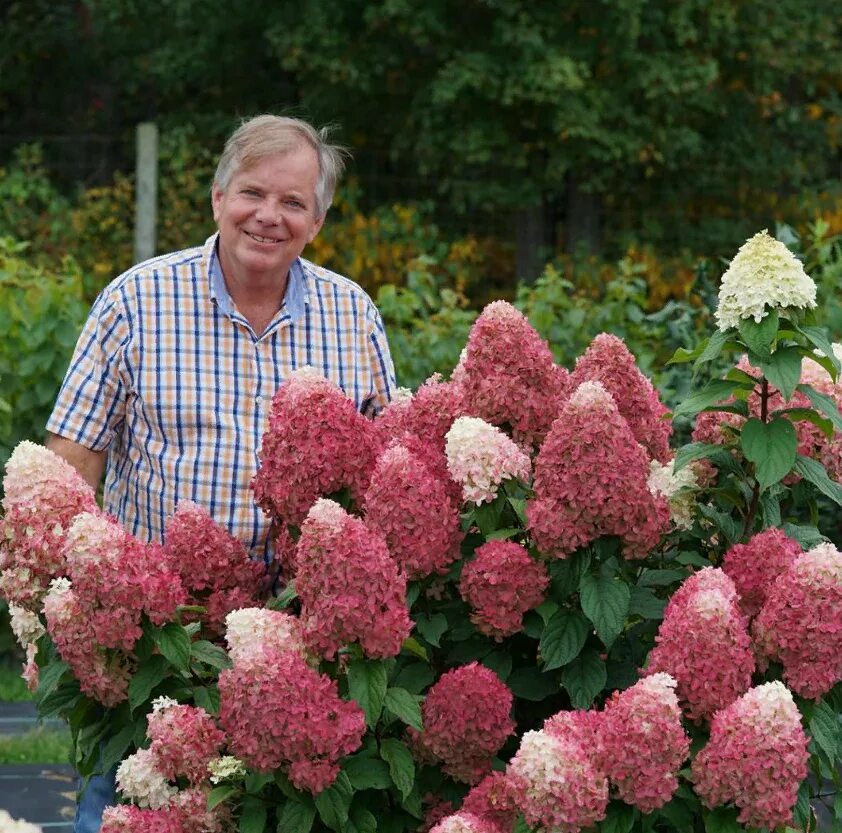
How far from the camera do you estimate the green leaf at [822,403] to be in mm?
2254

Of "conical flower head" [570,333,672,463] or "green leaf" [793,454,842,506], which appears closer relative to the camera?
"green leaf" [793,454,842,506]

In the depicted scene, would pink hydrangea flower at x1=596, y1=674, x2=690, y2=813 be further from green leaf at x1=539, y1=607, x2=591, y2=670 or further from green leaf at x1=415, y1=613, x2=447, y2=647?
green leaf at x1=415, y1=613, x2=447, y2=647

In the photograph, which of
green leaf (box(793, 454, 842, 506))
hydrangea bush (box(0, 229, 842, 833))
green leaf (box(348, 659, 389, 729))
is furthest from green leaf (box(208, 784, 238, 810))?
green leaf (box(793, 454, 842, 506))

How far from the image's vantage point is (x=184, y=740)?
2150 millimetres

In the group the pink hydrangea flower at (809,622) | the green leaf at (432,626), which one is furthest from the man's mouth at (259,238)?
the pink hydrangea flower at (809,622)

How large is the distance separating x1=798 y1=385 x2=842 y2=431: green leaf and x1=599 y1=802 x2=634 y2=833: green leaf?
0.65 meters

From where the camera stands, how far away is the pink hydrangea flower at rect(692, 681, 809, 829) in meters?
1.95

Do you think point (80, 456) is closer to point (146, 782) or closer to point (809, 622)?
point (146, 782)

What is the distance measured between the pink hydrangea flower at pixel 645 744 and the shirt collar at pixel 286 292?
1398 mm

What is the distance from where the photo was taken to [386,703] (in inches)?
83.7

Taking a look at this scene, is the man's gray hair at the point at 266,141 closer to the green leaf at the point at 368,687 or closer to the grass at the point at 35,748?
the green leaf at the point at 368,687

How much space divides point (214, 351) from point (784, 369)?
1.28 meters

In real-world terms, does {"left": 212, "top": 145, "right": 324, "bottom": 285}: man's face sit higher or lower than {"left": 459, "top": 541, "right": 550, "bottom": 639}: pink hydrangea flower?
higher

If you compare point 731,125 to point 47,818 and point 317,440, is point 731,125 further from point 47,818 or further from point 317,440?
point 317,440
